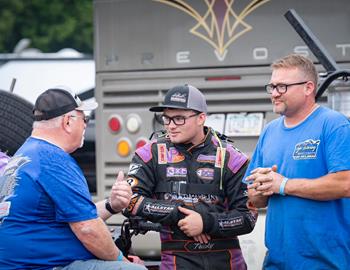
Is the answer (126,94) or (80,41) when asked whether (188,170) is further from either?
(80,41)

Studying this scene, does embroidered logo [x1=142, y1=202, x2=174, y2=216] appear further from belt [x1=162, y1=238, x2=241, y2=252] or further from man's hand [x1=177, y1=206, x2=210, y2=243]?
belt [x1=162, y1=238, x2=241, y2=252]

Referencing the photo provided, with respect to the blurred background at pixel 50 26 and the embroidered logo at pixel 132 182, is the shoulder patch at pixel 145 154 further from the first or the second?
the blurred background at pixel 50 26

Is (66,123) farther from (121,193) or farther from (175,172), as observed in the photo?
(175,172)

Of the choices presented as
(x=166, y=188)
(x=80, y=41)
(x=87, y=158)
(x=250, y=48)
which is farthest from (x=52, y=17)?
(x=166, y=188)

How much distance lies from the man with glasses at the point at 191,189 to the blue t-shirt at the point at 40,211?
0.70 meters

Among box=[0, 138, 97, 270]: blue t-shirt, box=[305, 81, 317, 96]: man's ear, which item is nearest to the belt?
box=[0, 138, 97, 270]: blue t-shirt

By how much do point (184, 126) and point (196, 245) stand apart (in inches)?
28.5

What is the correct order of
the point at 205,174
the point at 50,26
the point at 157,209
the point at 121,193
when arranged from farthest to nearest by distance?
the point at 50,26 < the point at 205,174 < the point at 157,209 < the point at 121,193

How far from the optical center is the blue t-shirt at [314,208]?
4488 millimetres

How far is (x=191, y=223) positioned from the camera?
486cm

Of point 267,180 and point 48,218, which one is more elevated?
point 267,180

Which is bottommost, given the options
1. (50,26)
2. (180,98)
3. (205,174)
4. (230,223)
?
(230,223)

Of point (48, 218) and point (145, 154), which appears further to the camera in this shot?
point (145, 154)

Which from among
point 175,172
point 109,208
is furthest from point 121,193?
point 175,172
